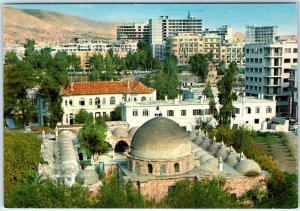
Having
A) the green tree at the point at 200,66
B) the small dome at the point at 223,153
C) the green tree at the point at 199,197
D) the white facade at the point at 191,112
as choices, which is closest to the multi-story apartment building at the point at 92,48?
the green tree at the point at 200,66

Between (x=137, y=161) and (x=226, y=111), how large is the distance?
4.94 meters

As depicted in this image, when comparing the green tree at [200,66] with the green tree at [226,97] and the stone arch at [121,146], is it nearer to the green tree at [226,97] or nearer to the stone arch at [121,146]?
the green tree at [226,97]

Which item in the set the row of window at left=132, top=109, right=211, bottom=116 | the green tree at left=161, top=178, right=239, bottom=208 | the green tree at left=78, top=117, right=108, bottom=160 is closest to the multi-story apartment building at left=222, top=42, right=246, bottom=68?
the row of window at left=132, top=109, right=211, bottom=116

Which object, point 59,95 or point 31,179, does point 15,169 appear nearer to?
point 31,179

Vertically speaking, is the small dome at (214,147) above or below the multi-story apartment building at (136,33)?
below

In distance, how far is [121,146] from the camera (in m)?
11.9

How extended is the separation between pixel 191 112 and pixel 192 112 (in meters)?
0.03

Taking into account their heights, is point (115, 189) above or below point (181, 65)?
below

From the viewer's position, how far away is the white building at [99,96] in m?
15.6

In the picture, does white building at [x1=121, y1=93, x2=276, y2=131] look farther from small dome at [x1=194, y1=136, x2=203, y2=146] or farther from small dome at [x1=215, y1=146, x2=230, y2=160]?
small dome at [x1=215, y1=146, x2=230, y2=160]

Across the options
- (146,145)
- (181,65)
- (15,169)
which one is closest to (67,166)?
(15,169)

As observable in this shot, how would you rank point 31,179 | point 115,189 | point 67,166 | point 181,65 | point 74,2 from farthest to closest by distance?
point 181,65 → point 67,166 → point 31,179 → point 115,189 → point 74,2

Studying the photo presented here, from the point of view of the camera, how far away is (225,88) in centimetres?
1291

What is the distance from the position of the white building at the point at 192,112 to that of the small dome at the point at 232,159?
15.8ft
